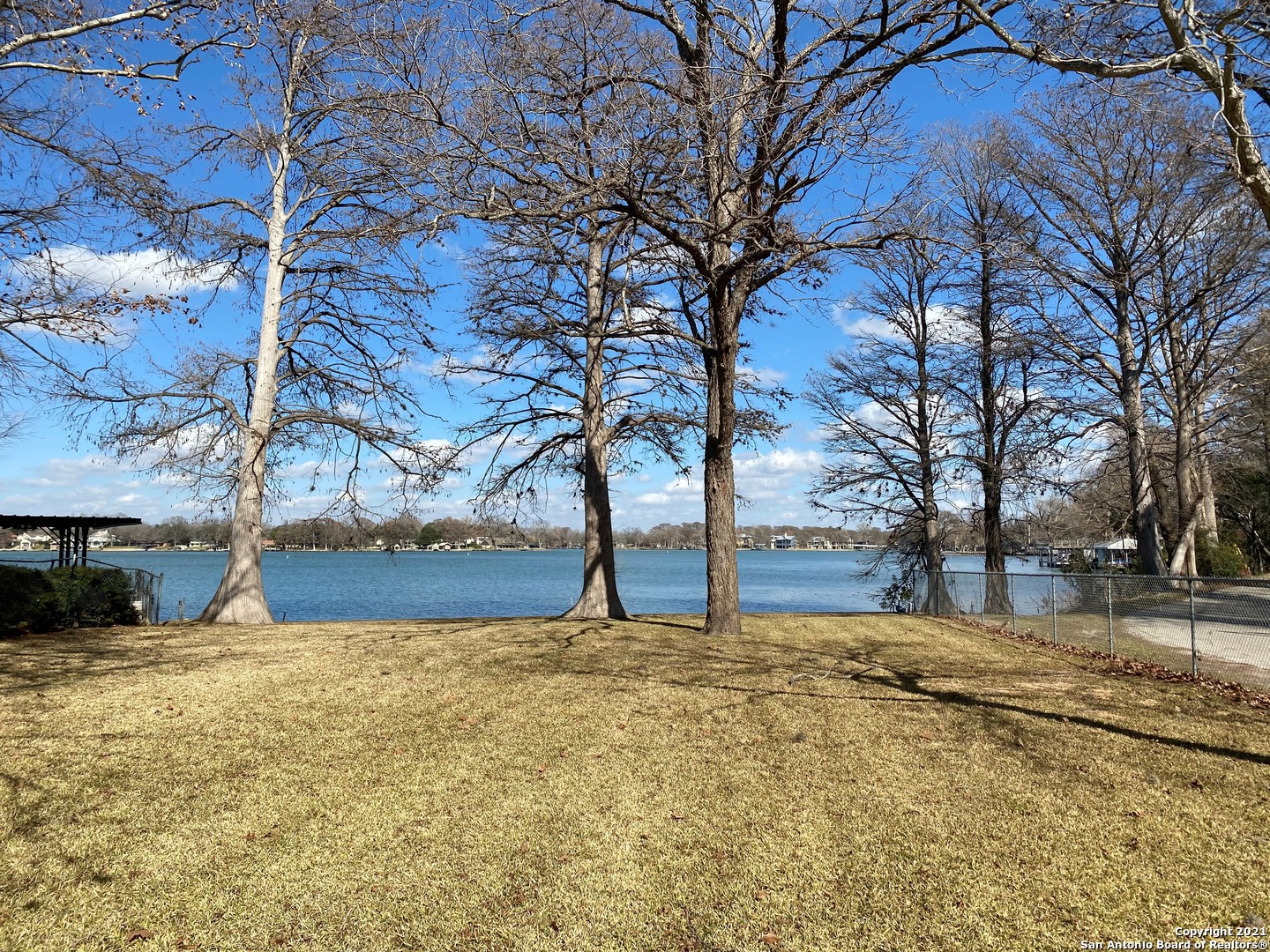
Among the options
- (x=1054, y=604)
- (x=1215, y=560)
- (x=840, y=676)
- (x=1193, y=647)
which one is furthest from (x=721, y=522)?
(x=1215, y=560)

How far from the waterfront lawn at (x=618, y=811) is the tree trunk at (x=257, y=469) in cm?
704

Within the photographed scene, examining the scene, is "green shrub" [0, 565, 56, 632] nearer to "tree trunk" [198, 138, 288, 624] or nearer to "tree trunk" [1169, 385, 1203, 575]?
"tree trunk" [198, 138, 288, 624]

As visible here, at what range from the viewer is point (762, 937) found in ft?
11.5

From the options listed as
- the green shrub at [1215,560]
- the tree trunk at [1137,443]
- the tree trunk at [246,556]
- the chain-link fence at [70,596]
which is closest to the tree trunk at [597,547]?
the tree trunk at [246,556]

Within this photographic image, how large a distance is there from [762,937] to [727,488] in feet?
30.4

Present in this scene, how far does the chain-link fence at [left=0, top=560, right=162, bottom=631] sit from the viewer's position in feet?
40.8

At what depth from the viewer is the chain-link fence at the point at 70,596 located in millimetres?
12430

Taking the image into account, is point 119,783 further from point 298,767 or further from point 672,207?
point 672,207

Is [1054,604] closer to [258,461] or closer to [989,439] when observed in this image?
[989,439]

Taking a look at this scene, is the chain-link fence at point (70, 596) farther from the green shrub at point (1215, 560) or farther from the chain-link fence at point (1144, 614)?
the green shrub at point (1215, 560)

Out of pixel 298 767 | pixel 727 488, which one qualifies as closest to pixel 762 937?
pixel 298 767

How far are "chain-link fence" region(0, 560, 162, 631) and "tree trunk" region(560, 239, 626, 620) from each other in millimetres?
8789

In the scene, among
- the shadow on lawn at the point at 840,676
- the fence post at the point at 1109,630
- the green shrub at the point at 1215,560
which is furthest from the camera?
the green shrub at the point at 1215,560

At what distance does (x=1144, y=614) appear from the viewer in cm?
1192
